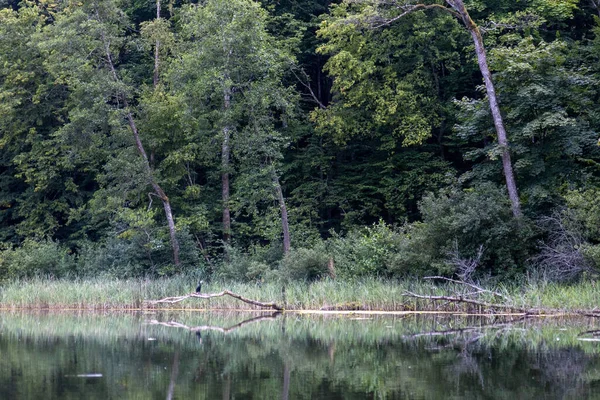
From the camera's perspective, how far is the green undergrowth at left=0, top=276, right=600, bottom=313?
19625 mm

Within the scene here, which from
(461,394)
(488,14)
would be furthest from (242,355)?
(488,14)

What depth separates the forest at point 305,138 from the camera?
23.4m

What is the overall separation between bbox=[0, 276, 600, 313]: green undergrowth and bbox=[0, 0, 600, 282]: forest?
50.9 inches

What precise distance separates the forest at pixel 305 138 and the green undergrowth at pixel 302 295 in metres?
1.29

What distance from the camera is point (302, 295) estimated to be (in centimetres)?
2267

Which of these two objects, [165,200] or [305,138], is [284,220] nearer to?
[165,200]

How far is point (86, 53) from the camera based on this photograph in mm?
29828

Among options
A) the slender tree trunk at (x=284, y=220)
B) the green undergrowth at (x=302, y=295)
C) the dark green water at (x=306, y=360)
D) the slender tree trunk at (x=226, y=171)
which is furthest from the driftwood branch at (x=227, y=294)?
the slender tree trunk at (x=226, y=171)

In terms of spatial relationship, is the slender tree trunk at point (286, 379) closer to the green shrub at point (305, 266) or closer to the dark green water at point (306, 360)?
the dark green water at point (306, 360)

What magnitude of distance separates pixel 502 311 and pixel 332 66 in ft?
44.6

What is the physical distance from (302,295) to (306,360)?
962 cm

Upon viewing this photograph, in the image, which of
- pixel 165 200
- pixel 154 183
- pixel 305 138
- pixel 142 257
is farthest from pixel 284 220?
pixel 305 138

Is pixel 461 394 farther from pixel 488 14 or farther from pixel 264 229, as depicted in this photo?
pixel 488 14

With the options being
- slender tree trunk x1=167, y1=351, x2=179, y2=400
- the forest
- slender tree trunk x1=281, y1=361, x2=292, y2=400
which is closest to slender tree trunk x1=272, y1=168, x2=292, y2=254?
the forest
